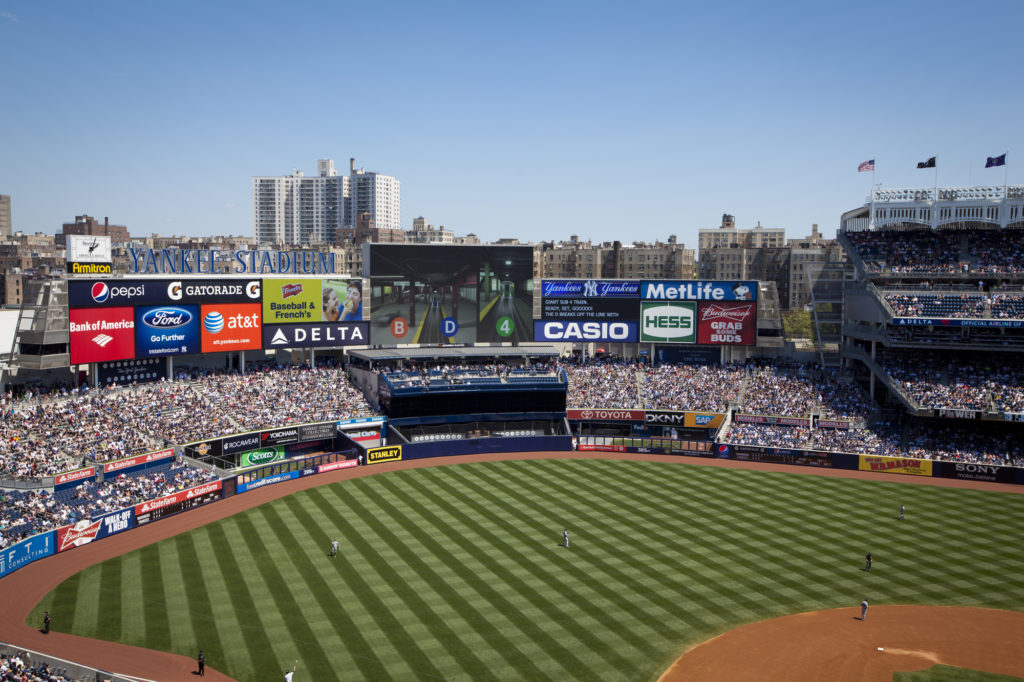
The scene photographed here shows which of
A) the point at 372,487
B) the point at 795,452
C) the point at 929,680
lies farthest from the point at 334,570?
the point at 795,452

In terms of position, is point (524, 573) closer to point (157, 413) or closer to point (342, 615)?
point (342, 615)

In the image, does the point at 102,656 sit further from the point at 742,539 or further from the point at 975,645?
the point at 975,645

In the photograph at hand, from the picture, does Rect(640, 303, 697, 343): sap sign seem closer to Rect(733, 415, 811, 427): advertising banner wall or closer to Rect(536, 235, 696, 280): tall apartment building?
Rect(733, 415, 811, 427): advertising banner wall

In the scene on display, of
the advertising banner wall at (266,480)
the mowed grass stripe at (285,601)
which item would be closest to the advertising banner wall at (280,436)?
the advertising banner wall at (266,480)

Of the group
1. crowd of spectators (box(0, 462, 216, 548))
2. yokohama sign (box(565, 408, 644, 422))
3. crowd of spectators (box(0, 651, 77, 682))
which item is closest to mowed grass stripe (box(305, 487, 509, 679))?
crowd of spectators (box(0, 651, 77, 682))

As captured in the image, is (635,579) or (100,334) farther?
(100,334)

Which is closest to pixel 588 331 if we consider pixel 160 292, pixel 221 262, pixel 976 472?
pixel 221 262
